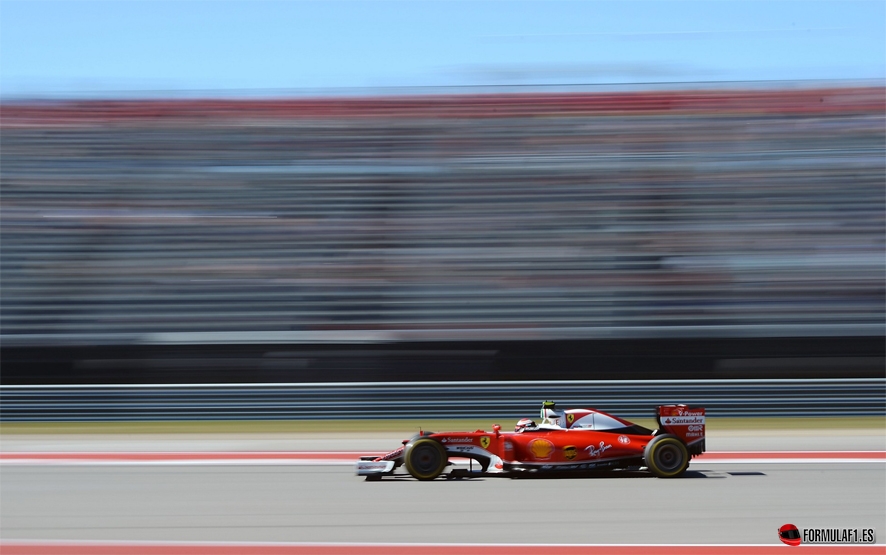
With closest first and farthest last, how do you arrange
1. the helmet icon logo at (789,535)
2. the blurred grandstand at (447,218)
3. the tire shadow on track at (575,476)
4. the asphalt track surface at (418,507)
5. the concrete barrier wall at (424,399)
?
the helmet icon logo at (789,535) → the asphalt track surface at (418,507) → the tire shadow on track at (575,476) → the concrete barrier wall at (424,399) → the blurred grandstand at (447,218)

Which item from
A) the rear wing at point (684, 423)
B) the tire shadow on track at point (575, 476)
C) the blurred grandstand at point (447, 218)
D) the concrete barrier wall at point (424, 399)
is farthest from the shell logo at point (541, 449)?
the blurred grandstand at point (447, 218)

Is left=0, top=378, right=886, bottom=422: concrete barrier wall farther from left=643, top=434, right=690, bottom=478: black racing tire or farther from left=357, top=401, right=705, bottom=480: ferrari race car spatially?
left=643, top=434, right=690, bottom=478: black racing tire

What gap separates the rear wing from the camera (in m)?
7.22

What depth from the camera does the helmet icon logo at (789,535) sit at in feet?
16.2

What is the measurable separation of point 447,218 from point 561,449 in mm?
8586

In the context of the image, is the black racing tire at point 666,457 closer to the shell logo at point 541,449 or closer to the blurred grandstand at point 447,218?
the shell logo at point 541,449

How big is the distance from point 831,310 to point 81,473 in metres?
11.5

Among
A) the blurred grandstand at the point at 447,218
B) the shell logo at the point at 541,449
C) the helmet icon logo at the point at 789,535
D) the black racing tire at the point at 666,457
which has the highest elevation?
the blurred grandstand at the point at 447,218

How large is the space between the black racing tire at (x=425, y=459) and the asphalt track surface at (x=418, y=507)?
10 centimetres

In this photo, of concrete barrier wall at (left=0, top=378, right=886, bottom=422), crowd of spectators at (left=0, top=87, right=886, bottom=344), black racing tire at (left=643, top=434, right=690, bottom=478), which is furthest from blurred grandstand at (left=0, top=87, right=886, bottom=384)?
black racing tire at (left=643, top=434, right=690, bottom=478)

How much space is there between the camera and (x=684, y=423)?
725 centimetres

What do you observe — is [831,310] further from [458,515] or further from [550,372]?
[458,515]

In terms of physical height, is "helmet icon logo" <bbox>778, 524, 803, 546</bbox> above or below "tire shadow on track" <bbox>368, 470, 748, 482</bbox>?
below

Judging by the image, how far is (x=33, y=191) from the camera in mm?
15656
